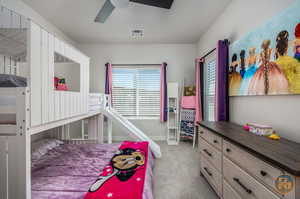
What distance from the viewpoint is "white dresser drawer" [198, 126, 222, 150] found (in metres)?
1.45

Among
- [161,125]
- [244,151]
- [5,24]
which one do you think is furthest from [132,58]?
[244,151]

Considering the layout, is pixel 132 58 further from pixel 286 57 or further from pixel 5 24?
pixel 286 57

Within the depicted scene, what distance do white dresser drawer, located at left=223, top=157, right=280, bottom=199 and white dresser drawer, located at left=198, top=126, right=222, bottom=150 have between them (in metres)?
0.16

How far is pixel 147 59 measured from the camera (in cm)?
374

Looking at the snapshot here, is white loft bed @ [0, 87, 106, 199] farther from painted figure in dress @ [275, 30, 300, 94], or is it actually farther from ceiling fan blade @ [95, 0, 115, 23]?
painted figure in dress @ [275, 30, 300, 94]

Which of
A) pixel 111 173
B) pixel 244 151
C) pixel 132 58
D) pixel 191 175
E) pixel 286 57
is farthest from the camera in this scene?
pixel 132 58

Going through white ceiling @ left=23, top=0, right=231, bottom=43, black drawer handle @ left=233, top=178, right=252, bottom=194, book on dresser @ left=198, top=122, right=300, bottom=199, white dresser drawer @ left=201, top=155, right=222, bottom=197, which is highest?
white ceiling @ left=23, top=0, right=231, bottom=43

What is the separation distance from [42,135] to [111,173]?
2.12m

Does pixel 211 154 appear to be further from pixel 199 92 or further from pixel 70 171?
pixel 199 92

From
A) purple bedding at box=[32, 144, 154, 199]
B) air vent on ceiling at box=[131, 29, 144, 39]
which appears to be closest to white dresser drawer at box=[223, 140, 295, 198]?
purple bedding at box=[32, 144, 154, 199]

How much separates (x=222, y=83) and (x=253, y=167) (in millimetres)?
1421

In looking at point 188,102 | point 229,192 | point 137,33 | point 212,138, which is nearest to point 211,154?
point 212,138

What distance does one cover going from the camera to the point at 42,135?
9.10 ft

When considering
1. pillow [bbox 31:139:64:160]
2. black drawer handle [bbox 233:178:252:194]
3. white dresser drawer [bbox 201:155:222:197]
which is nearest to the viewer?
black drawer handle [bbox 233:178:252:194]
